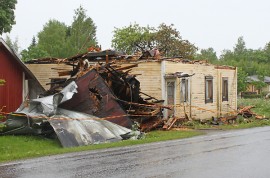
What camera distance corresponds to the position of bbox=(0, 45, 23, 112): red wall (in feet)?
69.5

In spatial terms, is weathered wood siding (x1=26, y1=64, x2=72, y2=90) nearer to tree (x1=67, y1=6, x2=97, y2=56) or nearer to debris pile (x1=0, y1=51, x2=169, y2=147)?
debris pile (x1=0, y1=51, x2=169, y2=147)

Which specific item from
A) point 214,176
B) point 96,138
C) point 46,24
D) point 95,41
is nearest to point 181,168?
point 214,176

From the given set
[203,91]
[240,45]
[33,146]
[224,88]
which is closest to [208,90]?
[203,91]

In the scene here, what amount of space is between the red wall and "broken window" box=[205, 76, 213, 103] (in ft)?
38.2

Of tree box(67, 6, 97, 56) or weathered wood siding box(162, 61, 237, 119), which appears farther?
tree box(67, 6, 97, 56)

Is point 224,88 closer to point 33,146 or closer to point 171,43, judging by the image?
point 33,146

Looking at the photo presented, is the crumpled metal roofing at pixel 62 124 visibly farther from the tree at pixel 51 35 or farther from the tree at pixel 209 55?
the tree at pixel 209 55

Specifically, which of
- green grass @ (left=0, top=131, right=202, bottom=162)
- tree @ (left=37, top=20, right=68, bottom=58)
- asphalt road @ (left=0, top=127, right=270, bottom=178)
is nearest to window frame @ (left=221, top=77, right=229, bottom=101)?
green grass @ (left=0, top=131, right=202, bottom=162)

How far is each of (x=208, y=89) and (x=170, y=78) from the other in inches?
186

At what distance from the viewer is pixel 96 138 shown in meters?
16.7

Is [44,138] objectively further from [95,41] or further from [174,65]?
[95,41]

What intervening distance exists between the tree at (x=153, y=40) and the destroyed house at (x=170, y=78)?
945 inches

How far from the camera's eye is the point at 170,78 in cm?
2517

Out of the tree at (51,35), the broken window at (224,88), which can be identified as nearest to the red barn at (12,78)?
the broken window at (224,88)
